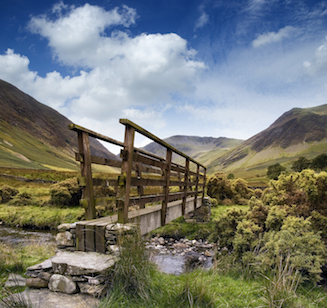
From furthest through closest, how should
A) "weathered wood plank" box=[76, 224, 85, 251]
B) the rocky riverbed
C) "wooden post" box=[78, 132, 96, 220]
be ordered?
the rocky riverbed → "wooden post" box=[78, 132, 96, 220] → "weathered wood plank" box=[76, 224, 85, 251]

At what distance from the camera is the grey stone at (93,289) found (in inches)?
Answer: 107

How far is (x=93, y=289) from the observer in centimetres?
274

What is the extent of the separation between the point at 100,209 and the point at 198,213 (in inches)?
231

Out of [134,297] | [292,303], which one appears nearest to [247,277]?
[292,303]

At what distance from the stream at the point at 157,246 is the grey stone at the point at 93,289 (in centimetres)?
237

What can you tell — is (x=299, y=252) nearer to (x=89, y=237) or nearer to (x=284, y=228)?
(x=284, y=228)

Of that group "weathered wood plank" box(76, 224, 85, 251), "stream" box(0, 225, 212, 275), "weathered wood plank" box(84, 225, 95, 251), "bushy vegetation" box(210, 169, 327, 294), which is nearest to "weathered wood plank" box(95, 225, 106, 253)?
"weathered wood plank" box(84, 225, 95, 251)

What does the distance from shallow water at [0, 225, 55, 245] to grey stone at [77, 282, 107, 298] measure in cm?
750

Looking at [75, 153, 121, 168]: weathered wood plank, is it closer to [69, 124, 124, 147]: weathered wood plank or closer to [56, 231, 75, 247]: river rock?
[69, 124, 124, 147]: weathered wood plank

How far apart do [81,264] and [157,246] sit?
21.0 ft

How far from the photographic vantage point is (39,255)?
5.40 metres

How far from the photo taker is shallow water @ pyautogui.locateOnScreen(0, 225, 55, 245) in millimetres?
9234

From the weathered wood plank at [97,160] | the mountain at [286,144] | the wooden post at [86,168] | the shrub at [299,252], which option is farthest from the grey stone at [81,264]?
the mountain at [286,144]

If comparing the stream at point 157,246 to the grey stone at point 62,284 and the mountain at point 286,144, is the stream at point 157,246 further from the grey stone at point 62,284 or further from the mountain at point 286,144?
the mountain at point 286,144
